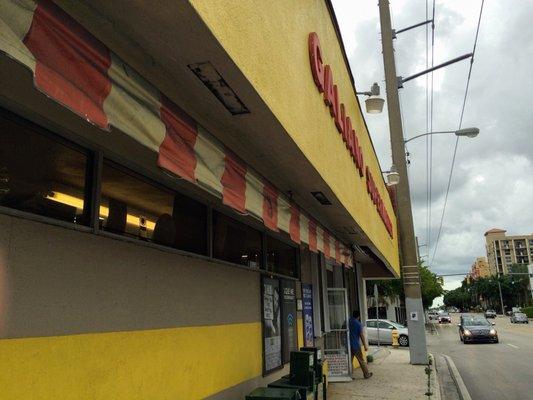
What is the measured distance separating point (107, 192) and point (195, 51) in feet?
5.08

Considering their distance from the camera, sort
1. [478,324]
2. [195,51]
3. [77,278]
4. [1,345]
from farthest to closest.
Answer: [478,324] → [77,278] → [195,51] → [1,345]

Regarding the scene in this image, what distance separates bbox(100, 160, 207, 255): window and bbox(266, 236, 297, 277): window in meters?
2.47

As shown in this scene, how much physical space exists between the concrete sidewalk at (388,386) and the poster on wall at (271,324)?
2.57 meters

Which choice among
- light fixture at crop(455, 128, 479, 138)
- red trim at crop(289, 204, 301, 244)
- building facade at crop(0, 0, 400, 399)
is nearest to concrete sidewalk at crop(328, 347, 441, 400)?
building facade at crop(0, 0, 400, 399)

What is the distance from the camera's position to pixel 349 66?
8320 millimetres

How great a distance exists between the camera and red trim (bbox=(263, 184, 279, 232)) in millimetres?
5262

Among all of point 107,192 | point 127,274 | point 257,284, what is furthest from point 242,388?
point 107,192

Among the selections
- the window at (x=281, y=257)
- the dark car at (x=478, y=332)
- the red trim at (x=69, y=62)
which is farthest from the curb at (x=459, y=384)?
the dark car at (x=478, y=332)

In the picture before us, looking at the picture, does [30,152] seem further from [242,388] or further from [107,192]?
[242,388]

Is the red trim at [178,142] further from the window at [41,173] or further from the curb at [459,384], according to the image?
the curb at [459,384]

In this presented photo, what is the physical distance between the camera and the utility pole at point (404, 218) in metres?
15.4

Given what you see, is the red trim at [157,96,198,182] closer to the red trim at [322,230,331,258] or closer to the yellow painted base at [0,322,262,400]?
the yellow painted base at [0,322,262,400]

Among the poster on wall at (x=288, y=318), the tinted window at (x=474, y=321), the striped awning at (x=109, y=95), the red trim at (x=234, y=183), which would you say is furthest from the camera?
the tinted window at (x=474, y=321)

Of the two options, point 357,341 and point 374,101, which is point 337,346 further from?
point 374,101
